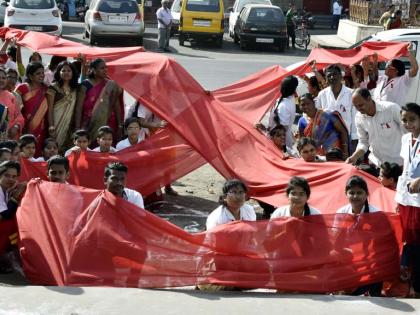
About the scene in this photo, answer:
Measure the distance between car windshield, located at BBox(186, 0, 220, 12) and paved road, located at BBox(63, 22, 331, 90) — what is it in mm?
1190

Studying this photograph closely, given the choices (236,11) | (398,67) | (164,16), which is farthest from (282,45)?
(398,67)

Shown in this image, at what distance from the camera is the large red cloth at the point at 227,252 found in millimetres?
6883

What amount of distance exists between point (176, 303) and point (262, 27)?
21590 millimetres

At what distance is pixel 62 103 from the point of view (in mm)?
10141

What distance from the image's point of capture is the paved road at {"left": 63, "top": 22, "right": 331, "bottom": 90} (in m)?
21.1

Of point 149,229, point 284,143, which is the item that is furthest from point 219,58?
point 149,229

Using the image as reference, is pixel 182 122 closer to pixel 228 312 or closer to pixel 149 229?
pixel 149 229

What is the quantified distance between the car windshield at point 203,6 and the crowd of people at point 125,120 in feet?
→ 55.0

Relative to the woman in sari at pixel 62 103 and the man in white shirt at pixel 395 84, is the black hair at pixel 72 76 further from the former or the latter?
the man in white shirt at pixel 395 84

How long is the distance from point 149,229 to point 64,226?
71cm

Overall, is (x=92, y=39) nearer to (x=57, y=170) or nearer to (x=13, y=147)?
(x=13, y=147)

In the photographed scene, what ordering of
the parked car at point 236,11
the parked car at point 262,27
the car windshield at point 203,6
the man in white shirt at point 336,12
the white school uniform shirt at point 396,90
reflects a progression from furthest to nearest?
the man in white shirt at point 336,12, the parked car at point 236,11, the car windshield at point 203,6, the parked car at point 262,27, the white school uniform shirt at point 396,90

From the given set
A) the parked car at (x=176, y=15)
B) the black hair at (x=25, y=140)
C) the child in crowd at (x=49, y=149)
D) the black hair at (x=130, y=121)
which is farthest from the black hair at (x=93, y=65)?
the parked car at (x=176, y=15)

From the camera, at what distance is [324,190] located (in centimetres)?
845
